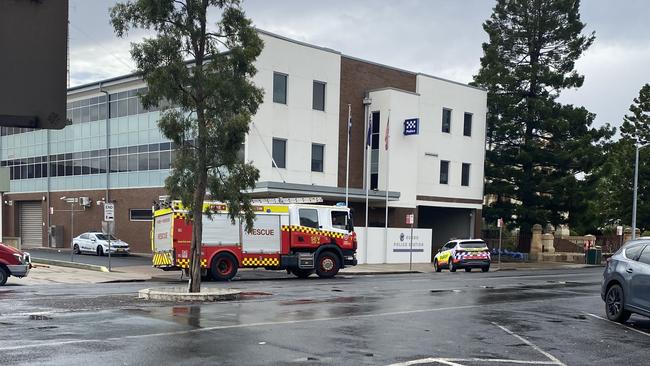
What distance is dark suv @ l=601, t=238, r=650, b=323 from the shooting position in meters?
12.2

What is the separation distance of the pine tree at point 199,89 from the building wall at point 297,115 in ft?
53.8

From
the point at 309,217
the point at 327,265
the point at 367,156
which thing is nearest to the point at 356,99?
the point at 367,156

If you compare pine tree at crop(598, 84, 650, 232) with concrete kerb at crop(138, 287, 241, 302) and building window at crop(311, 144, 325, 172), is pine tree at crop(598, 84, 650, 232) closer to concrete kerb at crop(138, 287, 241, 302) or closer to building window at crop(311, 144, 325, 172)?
building window at crop(311, 144, 325, 172)

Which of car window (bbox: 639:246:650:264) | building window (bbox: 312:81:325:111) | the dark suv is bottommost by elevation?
the dark suv

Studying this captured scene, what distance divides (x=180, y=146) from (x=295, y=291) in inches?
215

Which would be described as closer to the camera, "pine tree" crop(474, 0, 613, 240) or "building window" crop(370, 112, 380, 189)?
"building window" crop(370, 112, 380, 189)

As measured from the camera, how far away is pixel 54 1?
2.20 metres

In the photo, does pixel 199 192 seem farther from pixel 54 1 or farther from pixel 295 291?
pixel 54 1

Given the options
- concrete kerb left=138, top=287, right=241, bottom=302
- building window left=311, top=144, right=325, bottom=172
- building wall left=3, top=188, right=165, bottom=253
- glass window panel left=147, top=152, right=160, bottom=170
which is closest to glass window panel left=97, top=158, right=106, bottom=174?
building wall left=3, top=188, right=165, bottom=253

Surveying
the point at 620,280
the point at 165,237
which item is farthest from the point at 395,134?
the point at 620,280

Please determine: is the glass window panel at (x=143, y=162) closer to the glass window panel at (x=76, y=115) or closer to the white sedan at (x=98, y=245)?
the white sedan at (x=98, y=245)

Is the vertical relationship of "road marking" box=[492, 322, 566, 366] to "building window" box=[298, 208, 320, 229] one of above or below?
below

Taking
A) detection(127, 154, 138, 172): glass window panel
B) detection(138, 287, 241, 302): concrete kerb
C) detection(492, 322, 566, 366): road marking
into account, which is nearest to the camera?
detection(492, 322, 566, 366): road marking

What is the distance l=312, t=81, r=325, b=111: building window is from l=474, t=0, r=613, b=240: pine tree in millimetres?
15956
